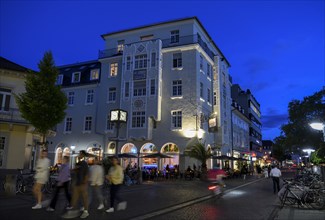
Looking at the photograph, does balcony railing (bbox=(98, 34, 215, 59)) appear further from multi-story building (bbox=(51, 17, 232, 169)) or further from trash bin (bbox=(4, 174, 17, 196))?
trash bin (bbox=(4, 174, 17, 196))

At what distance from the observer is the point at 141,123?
3466cm

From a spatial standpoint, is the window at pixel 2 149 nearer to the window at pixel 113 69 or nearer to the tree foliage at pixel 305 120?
the window at pixel 113 69

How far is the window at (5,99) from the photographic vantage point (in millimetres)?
23900

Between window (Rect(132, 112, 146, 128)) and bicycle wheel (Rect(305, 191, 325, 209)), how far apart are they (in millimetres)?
24122

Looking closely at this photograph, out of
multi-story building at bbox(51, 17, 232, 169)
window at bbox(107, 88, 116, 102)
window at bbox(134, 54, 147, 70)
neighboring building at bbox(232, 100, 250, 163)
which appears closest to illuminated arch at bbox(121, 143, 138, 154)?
multi-story building at bbox(51, 17, 232, 169)

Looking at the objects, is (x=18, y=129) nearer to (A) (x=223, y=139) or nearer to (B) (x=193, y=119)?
(B) (x=193, y=119)

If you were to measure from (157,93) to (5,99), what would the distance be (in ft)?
50.5

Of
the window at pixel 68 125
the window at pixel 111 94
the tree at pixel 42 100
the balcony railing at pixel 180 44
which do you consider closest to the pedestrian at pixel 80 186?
the tree at pixel 42 100

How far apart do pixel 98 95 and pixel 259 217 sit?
32368mm

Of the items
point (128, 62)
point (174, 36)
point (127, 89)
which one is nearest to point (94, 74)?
point (128, 62)

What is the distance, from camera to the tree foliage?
4709 cm

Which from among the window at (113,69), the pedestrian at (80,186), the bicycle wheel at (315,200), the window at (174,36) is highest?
the window at (174,36)

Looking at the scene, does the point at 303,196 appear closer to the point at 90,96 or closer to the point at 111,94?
the point at 111,94

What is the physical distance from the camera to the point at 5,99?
24.2 m
